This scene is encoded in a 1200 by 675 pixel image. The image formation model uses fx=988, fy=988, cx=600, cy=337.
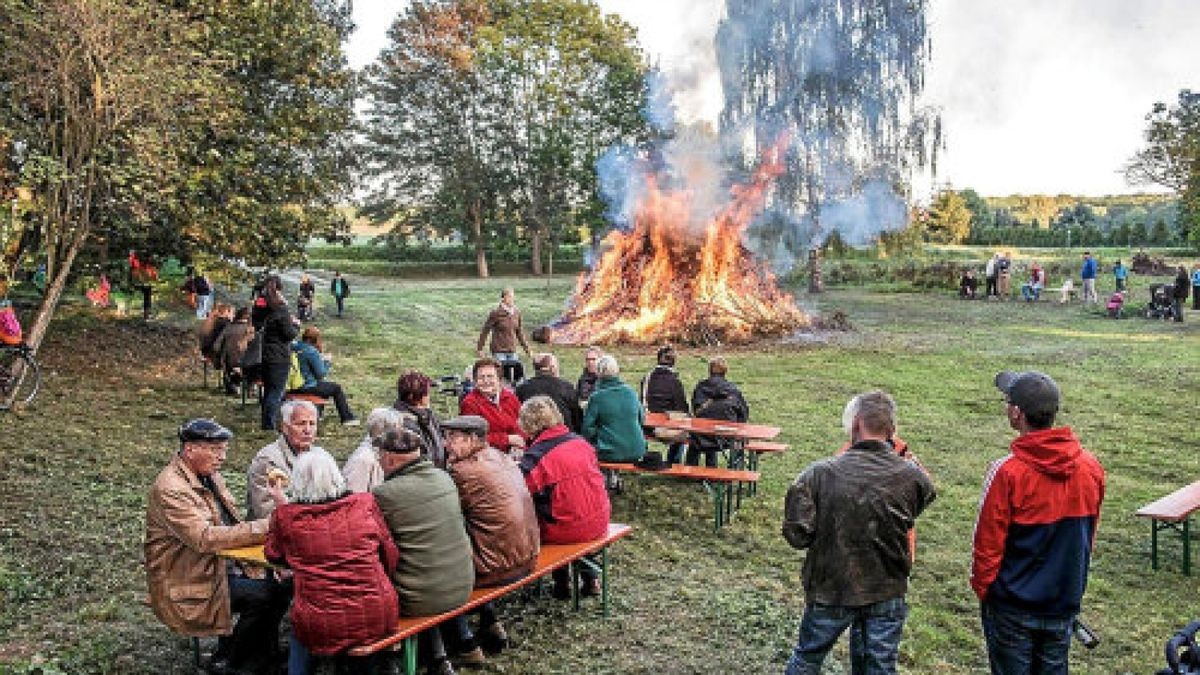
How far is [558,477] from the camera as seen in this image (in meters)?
6.15

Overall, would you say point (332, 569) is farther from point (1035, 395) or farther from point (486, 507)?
point (1035, 395)

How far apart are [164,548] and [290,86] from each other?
17.0 meters

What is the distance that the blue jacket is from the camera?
11703 mm

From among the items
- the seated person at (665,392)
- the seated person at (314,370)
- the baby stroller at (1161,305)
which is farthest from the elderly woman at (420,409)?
the baby stroller at (1161,305)

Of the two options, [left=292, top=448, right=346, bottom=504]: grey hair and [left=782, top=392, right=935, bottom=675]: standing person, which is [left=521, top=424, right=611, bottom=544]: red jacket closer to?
[left=292, top=448, right=346, bottom=504]: grey hair

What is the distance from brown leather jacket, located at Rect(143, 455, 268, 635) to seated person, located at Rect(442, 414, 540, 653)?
106 cm

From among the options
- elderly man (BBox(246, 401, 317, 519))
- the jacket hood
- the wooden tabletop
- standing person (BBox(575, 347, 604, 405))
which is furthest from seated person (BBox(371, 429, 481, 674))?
standing person (BBox(575, 347, 604, 405))

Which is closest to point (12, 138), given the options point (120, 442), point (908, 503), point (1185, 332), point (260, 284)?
point (120, 442)

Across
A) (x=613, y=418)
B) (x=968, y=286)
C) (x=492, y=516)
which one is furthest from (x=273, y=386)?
(x=968, y=286)

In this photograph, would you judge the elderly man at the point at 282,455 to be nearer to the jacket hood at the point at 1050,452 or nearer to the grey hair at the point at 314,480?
the grey hair at the point at 314,480

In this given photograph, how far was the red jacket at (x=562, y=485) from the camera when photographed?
6.16 metres

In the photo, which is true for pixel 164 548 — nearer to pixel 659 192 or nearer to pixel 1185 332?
pixel 659 192

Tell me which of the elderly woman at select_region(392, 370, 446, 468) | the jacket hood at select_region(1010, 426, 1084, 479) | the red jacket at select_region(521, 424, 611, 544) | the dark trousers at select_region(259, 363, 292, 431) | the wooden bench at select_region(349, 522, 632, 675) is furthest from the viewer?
the dark trousers at select_region(259, 363, 292, 431)

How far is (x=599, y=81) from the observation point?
5191cm
